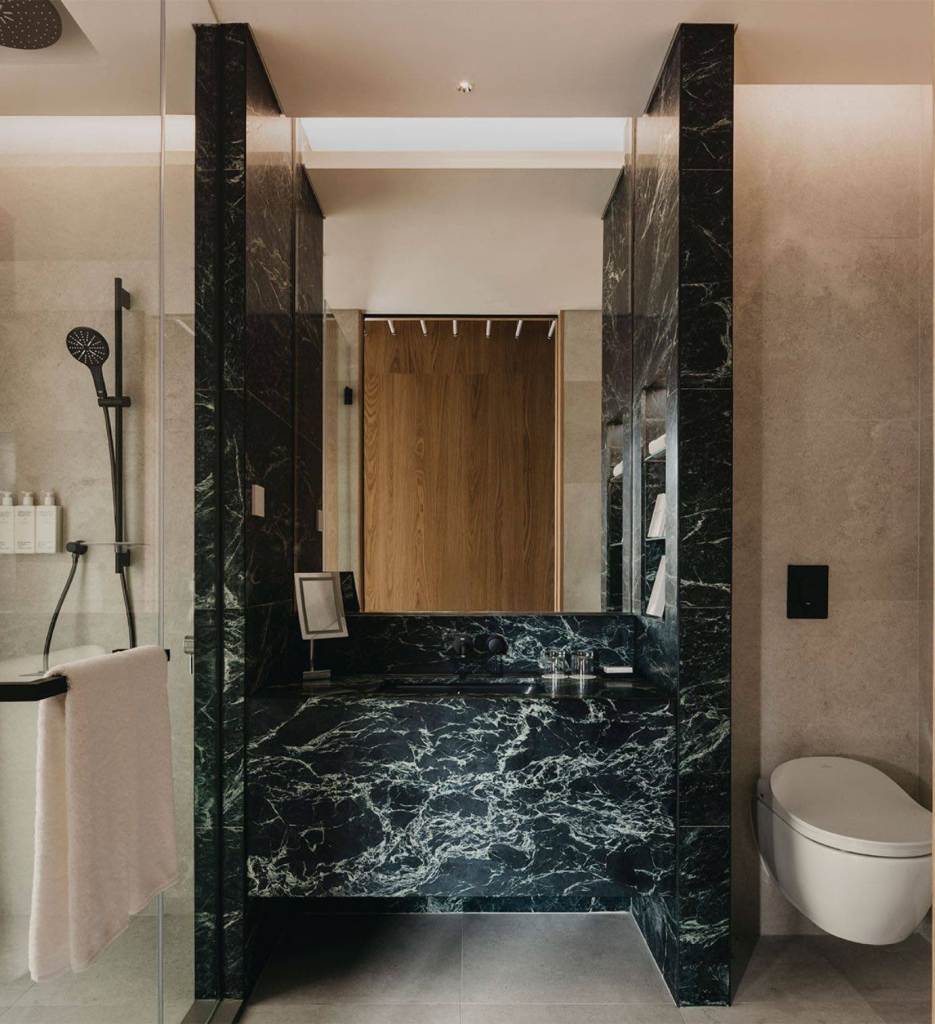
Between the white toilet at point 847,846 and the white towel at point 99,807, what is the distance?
1595 millimetres

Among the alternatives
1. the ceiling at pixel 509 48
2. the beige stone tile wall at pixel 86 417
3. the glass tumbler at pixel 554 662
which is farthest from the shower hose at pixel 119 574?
the glass tumbler at pixel 554 662

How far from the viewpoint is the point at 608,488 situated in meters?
2.89

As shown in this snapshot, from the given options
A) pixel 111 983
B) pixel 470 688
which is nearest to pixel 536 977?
pixel 470 688

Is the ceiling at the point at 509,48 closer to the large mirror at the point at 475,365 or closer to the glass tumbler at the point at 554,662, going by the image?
the large mirror at the point at 475,365

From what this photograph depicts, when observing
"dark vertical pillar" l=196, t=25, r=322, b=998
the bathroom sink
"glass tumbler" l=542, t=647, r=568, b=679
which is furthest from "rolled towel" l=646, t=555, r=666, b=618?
"dark vertical pillar" l=196, t=25, r=322, b=998

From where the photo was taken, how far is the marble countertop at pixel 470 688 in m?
2.33

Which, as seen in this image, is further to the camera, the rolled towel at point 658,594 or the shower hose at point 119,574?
the rolled towel at point 658,594

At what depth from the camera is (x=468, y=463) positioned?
2889 mm

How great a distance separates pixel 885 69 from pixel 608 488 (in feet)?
4.79

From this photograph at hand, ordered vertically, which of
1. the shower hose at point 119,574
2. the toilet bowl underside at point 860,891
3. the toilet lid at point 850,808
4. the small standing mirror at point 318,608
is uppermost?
the shower hose at point 119,574

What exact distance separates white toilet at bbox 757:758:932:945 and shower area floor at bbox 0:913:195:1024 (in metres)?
1.60

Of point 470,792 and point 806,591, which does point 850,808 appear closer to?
point 806,591

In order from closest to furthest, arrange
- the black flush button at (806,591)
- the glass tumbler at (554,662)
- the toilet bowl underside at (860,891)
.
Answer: the toilet bowl underside at (860,891), the glass tumbler at (554,662), the black flush button at (806,591)

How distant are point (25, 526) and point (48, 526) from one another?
0.21 feet
